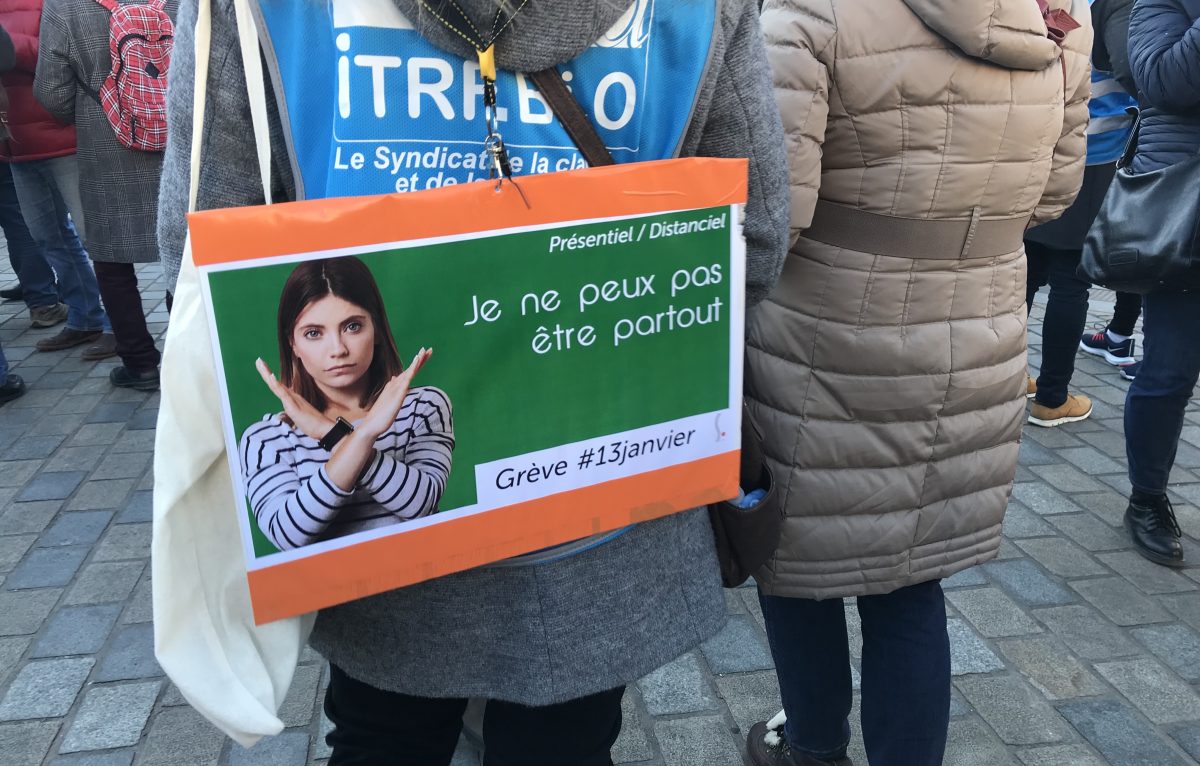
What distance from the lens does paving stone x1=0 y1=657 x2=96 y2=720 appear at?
2.60 metres

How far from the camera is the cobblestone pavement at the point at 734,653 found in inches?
98.0

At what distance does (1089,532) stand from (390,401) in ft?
11.0

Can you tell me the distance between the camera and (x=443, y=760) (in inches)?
61.2

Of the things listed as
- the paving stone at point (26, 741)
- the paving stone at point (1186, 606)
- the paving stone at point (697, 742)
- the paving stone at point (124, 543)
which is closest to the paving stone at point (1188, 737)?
the paving stone at point (1186, 606)

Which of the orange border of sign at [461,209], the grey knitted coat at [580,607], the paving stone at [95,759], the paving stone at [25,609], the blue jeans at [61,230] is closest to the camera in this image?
the orange border of sign at [461,209]

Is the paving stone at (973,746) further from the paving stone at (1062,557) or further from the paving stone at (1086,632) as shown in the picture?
the paving stone at (1062,557)

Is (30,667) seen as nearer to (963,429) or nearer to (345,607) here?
(345,607)

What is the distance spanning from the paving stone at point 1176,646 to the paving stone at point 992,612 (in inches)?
12.8

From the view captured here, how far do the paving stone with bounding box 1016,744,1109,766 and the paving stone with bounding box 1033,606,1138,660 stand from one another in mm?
459

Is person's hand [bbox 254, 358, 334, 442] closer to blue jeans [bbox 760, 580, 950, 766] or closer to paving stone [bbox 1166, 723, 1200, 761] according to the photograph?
blue jeans [bbox 760, 580, 950, 766]

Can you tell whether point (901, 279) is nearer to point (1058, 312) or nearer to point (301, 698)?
point (301, 698)

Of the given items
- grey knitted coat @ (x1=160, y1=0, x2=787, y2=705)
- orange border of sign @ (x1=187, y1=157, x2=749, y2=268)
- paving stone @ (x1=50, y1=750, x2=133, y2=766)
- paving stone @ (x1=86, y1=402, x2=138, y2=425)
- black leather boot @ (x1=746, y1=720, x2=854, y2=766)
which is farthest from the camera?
paving stone @ (x1=86, y1=402, x2=138, y2=425)

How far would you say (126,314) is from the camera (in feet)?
16.0

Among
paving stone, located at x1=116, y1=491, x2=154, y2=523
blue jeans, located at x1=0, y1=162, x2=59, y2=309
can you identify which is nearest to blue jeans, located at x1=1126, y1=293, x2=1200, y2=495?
paving stone, located at x1=116, y1=491, x2=154, y2=523
